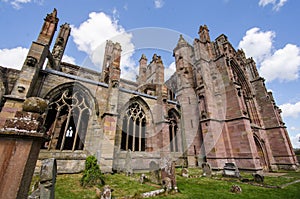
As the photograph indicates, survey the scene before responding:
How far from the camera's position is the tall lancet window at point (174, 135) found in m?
12.8

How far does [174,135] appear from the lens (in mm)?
13320

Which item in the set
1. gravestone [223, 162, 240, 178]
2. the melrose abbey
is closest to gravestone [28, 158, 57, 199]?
the melrose abbey

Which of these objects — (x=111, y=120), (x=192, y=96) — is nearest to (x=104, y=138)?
(x=111, y=120)

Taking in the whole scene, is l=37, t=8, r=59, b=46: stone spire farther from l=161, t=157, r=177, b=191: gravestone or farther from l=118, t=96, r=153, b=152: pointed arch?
l=161, t=157, r=177, b=191: gravestone

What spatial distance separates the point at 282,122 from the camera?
15531mm

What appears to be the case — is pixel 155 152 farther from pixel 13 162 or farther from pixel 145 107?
pixel 13 162

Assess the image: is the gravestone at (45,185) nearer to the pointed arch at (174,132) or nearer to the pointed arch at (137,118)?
the pointed arch at (137,118)

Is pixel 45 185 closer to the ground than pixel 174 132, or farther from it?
closer to the ground

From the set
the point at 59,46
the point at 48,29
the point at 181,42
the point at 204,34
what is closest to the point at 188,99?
the point at 204,34

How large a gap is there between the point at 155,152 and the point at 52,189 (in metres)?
8.35

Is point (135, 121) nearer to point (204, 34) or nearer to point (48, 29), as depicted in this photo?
point (48, 29)

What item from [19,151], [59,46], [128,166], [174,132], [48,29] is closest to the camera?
[19,151]

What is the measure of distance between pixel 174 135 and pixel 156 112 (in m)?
3.24

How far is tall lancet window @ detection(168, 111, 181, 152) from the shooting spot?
12828mm
